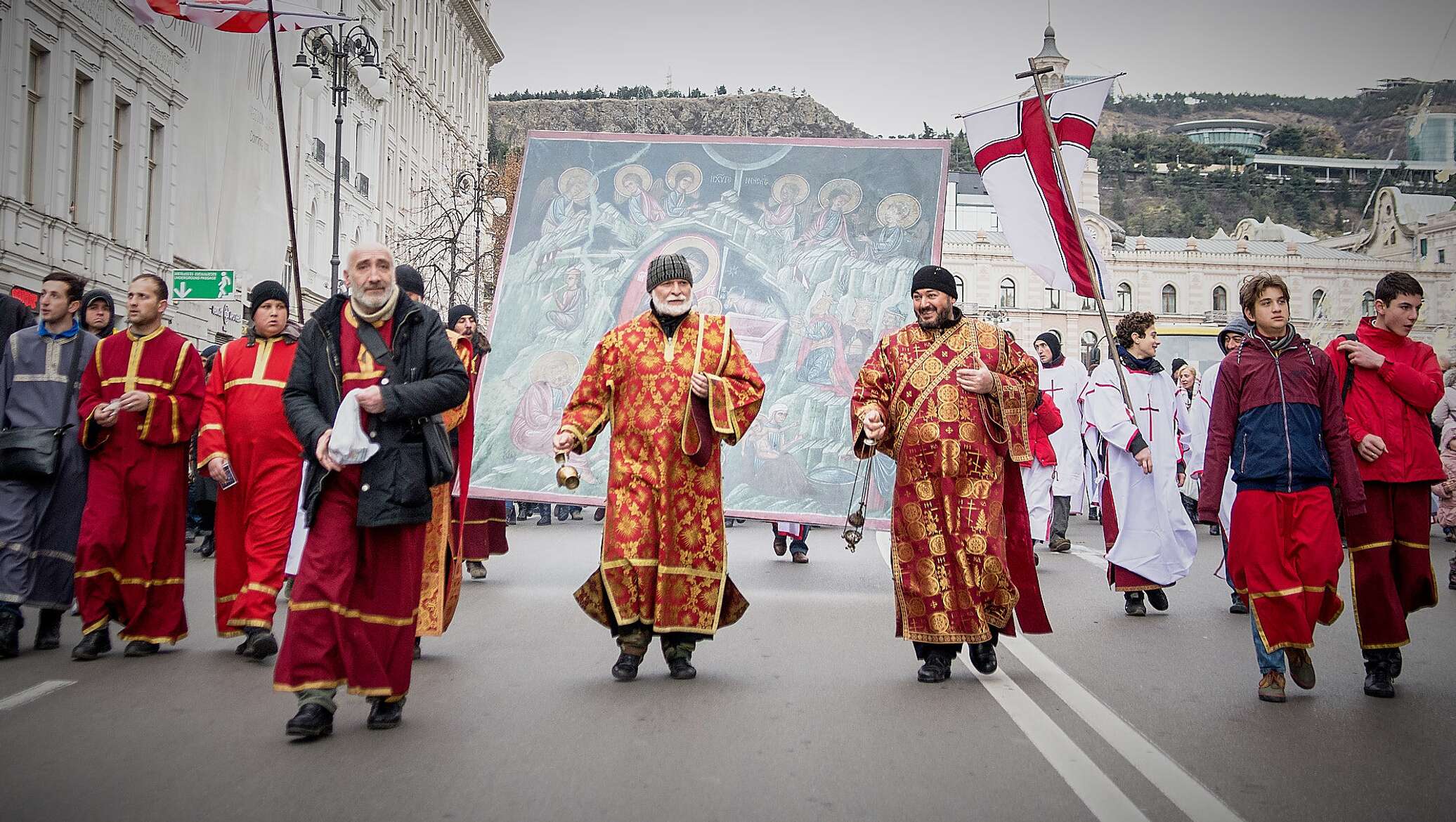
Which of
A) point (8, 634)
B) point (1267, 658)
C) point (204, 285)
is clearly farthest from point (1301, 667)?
point (204, 285)

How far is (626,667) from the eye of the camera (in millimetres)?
7199

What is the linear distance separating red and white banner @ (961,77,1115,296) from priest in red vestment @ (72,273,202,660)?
5185 millimetres

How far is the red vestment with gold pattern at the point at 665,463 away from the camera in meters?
7.33

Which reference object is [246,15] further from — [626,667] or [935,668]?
[935,668]

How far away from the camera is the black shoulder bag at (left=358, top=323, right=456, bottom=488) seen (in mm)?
5945

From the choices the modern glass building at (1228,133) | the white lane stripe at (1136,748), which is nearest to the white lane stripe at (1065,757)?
the white lane stripe at (1136,748)

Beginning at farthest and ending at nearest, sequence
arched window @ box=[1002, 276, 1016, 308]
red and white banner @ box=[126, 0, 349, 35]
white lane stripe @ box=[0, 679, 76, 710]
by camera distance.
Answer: arched window @ box=[1002, 276, 1016, 308]
red and white banner @ box=[126, 0, 349, 35]
white lane stripe @ box=[0, 679, 76, 710]

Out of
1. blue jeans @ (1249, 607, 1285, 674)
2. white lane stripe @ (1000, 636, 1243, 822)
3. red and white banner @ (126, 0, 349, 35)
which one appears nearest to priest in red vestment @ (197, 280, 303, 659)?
white lane stripe @ (1000, 636, 1243, 822)

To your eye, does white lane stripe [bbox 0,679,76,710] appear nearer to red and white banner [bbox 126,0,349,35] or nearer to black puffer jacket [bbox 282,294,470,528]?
black puffer jacket [bbox 282,294,470,528]

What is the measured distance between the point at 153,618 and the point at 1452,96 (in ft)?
99.2

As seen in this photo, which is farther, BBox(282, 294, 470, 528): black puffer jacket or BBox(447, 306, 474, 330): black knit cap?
BBox(447, 306, 474, 330): black knit cap

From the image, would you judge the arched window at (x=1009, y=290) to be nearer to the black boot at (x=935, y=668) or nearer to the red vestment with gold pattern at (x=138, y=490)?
the red vestment with gold pattern at (x=138, y=490)

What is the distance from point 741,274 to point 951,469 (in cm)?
528

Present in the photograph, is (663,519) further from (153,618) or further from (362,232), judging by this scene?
(362,232)
